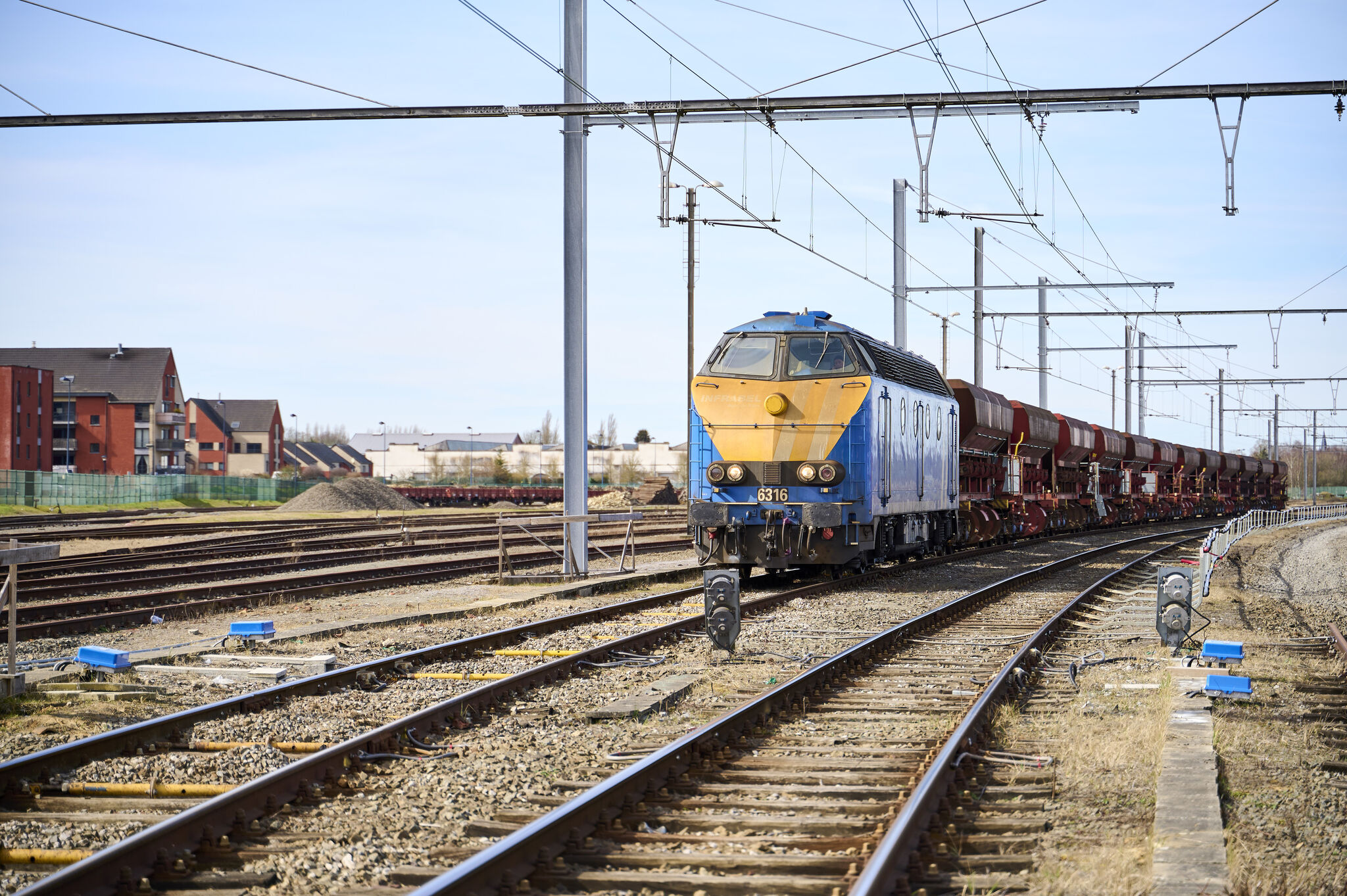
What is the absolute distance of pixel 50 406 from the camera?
85438 millimetres

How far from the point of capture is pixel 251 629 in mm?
12422

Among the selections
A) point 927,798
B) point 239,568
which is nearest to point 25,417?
point 239,568

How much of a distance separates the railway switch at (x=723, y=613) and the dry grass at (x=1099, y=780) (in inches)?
121

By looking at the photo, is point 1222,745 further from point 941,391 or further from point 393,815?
point 941,391

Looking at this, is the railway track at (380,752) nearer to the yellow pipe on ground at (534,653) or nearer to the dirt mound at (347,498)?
the yellow pipe on ground at (534,653)

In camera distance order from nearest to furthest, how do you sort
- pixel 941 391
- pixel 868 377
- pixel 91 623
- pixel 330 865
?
pixel 330 865 < pixel 91 623 < pixel 868 377 < pixel 941 391

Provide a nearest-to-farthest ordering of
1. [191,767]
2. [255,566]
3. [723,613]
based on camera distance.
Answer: [191,767] → [723,613] → [255,566]

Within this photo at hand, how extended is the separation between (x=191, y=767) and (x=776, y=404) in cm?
1154

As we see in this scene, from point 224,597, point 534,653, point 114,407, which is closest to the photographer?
point 534,653

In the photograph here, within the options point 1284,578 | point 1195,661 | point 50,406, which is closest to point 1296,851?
point 1195,661

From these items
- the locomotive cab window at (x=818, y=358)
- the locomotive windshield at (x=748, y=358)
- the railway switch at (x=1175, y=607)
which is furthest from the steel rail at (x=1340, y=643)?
the locomotive windshield at (x=748, y=358)

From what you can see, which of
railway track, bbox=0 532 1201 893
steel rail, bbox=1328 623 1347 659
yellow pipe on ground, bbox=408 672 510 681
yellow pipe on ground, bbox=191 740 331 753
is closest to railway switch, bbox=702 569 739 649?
railway track, bbox=0 532 1201 893

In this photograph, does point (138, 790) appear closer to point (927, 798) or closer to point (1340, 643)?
point (927, 798)

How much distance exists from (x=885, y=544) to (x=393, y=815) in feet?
46.7
